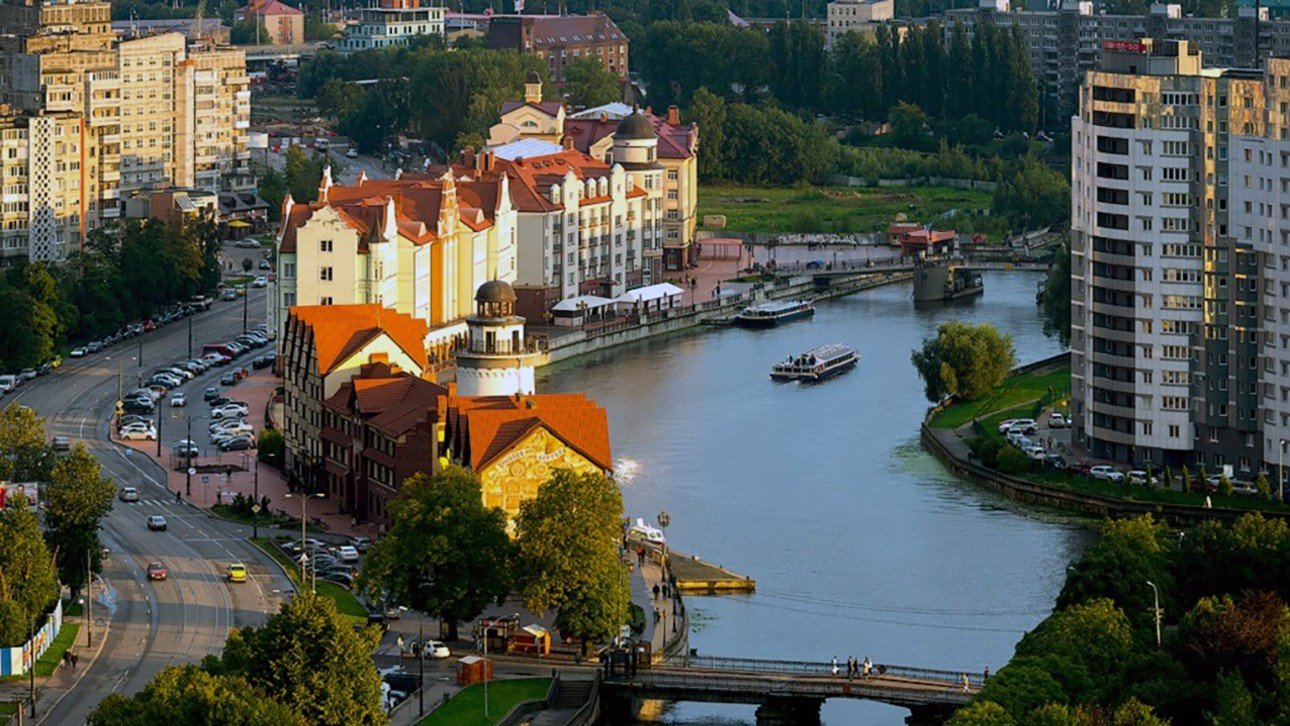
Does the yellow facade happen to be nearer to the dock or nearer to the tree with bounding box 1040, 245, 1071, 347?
the dock

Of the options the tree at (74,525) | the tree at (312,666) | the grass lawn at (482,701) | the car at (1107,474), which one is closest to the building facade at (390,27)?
the car at (1107,474)

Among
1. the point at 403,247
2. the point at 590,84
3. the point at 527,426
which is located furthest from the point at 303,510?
the point at 590,84

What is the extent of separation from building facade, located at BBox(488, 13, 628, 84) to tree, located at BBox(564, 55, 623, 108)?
8.07 meters

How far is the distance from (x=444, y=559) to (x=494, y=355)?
11886 millimetres

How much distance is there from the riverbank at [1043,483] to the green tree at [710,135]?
48.5 meters

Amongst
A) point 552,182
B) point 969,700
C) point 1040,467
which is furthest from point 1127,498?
point 552,182

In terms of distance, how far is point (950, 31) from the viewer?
526 feet

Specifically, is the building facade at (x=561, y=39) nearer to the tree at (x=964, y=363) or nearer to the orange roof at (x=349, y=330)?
the tree at (x=964, y=363)

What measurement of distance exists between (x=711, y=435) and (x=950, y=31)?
75.1 metres

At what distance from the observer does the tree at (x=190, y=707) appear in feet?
172

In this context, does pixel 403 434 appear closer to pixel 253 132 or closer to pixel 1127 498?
pixel 1127 498

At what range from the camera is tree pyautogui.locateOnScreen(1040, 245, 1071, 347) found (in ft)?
320

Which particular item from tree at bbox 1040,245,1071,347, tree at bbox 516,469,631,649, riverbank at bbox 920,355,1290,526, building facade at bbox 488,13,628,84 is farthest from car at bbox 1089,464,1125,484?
building facade at bbox 488,13,628,84

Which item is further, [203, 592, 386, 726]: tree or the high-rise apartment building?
the high-rise apartment building
